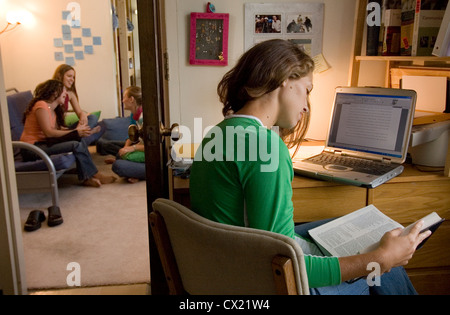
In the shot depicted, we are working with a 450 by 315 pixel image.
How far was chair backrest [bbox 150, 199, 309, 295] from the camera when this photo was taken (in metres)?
0.77

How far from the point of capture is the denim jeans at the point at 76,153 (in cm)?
323

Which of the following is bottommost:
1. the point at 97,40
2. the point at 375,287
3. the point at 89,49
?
the point at 375,287

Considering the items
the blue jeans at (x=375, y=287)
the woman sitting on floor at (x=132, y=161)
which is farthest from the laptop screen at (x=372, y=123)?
the woman sitting on floor at (x=132, y=161)

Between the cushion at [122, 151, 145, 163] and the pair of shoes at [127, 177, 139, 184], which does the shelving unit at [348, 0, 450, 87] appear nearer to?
the cushion at [122, 151, 145, 163]

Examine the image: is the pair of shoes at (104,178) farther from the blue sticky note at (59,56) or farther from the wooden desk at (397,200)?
the wooden desk at (397,200)

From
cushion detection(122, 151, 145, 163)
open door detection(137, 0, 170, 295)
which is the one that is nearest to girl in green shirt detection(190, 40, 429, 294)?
open door detection(137, 0, 170, 295)

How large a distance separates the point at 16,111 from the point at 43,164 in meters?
1.25

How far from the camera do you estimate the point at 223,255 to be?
2.78 ft

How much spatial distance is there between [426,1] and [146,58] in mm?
1120

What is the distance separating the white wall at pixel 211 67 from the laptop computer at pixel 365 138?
0.27 m

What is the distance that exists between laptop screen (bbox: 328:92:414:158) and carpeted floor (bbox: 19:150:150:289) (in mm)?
1216

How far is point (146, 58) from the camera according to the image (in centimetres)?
126

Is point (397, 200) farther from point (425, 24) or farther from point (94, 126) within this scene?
point (94, 126)

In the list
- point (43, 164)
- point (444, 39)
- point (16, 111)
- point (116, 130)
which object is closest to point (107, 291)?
point (43, 164)
